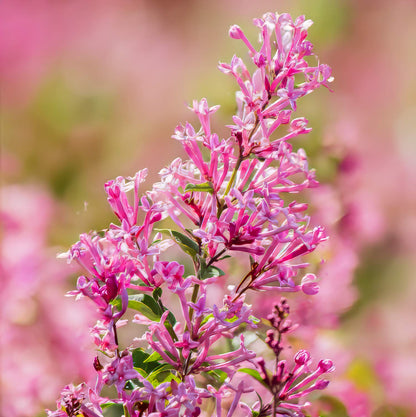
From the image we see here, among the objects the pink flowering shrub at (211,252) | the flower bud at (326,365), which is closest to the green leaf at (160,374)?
the pink flowering shrub at (211,252)

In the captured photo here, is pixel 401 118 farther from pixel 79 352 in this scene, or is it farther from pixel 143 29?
pixel 79 352

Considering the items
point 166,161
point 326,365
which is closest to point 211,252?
point 326,365

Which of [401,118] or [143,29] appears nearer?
[143,29]

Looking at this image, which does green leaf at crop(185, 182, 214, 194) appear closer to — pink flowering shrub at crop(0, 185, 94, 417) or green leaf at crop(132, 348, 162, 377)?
green leaf at crop(132, 348, 162, 377)

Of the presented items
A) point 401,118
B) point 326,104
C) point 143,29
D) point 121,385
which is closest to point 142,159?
point 143,29

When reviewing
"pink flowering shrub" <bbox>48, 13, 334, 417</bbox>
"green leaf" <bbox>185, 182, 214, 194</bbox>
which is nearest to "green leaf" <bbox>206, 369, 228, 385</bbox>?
"pink flowering shrub" <bbox>48, 13, 334, 417</bbox>

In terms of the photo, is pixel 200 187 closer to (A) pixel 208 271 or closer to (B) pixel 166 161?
(A) pixel 208 271
